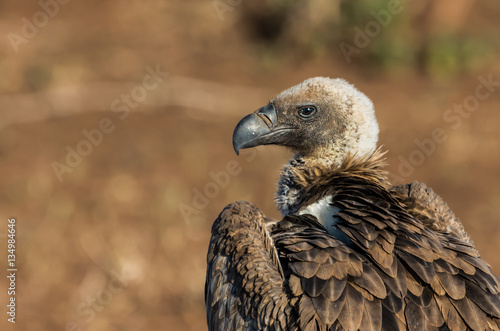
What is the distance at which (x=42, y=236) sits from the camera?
9414 mm

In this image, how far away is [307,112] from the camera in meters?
4.86

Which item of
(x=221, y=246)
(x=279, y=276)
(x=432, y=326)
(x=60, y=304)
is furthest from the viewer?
(x=60, y=304)

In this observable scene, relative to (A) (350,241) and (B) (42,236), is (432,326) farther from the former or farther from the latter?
(B) (42,236)

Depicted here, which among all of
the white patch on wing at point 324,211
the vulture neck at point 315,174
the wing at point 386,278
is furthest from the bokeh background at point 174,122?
the wing at point 386,278

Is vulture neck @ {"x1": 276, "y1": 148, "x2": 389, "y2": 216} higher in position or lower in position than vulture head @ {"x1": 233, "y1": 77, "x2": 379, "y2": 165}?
lower

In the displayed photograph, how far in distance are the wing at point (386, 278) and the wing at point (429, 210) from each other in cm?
41

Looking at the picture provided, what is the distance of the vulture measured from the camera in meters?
3.42

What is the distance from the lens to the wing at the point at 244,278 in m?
3.55

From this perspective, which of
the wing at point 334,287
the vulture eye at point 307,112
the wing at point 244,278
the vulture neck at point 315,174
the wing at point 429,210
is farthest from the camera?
the vulture eye at point 307,112

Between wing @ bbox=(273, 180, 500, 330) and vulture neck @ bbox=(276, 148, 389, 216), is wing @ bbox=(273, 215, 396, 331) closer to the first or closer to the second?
wing @ bbox=(273, 180, 500, 330)

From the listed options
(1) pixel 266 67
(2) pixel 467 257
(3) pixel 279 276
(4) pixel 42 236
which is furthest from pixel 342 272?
(1) pixel 266 67

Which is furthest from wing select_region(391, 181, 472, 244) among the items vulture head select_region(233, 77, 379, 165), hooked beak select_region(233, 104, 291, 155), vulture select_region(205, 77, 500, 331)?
hooked beak select_region(233, 104, 291, 155)

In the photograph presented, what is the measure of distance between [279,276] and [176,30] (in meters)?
10.8

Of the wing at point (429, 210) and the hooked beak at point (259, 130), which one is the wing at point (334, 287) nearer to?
the wing at point (429, 210)
